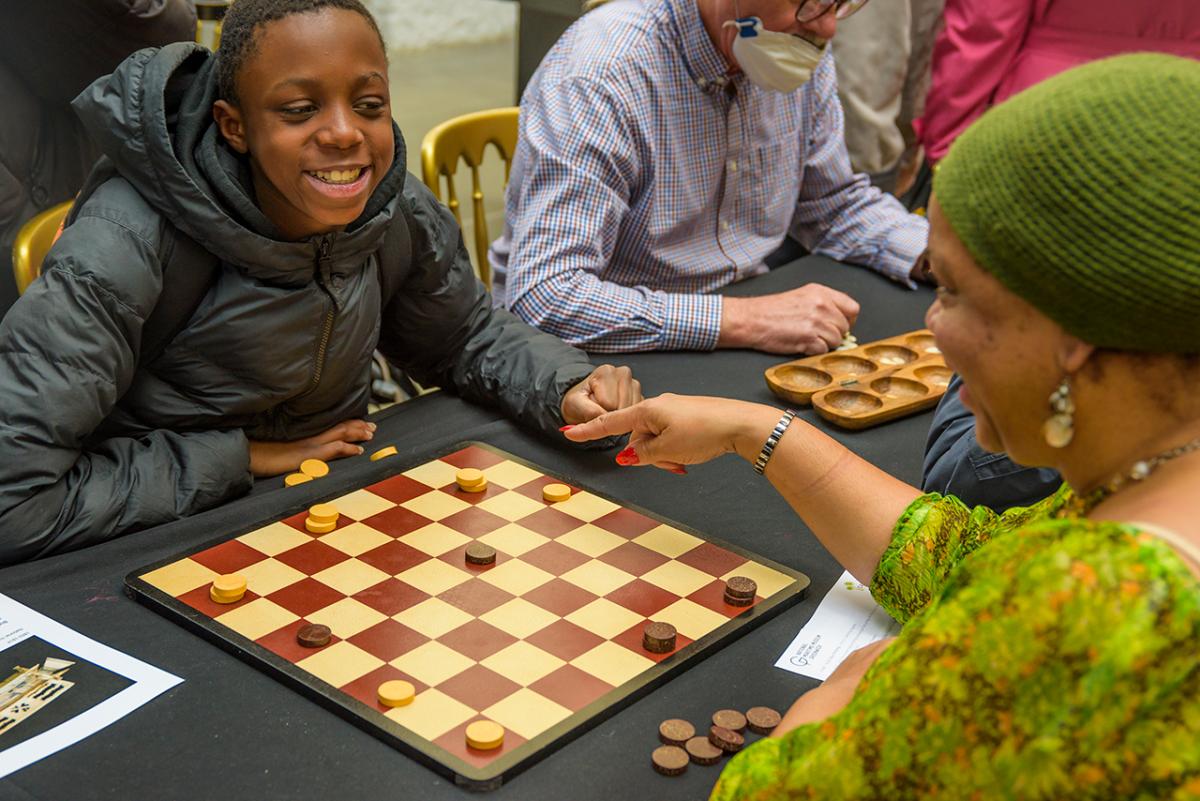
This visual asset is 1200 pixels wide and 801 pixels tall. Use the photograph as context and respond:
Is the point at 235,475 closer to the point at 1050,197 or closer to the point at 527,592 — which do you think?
the point at 527,592

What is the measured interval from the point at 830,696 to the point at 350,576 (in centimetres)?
63

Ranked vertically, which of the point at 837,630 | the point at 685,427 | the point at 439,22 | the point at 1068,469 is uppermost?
the point at 1068,469

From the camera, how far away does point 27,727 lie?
1275 millimetres

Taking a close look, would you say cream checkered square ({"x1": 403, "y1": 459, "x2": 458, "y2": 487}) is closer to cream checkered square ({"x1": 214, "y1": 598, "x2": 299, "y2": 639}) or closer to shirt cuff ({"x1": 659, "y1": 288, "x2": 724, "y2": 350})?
cream checkered square ({"x1": 214, "y1": 598, "x2": 299, "y2": 639})

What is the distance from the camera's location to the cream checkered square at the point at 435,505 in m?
1.73

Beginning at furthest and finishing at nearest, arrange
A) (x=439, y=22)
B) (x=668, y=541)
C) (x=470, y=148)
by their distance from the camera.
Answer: (x=439, y=22)
(x=470, y=148)
(x=668, y=541)

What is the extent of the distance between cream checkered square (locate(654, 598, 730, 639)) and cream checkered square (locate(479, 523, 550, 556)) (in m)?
0.22

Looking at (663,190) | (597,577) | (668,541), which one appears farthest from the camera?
(663,190)

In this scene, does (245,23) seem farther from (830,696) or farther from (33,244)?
(830,696)

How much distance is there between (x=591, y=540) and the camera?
5.51 feet

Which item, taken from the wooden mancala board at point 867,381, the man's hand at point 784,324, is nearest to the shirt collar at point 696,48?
the man's hand at point 784,324

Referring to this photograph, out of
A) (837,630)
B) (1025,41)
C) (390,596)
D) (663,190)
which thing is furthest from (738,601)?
(1025,41)

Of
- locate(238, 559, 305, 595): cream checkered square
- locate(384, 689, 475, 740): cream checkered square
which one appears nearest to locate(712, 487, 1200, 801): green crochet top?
locate(384, 689, 475, 740): cream checkered square

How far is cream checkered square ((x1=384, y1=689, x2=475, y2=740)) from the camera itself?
1279 mm
